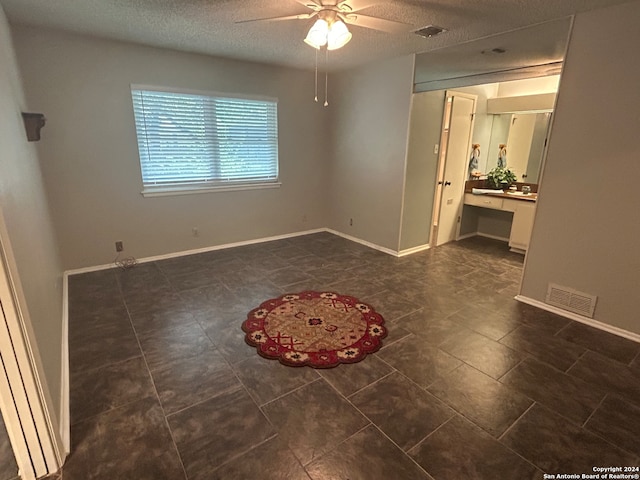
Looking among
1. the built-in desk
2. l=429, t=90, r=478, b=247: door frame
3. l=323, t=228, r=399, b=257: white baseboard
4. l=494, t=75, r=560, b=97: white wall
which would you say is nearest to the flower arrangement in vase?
the built-in desk

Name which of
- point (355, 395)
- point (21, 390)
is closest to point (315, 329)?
point (355, 395)

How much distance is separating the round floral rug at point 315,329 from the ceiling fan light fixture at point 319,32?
84.0 inches

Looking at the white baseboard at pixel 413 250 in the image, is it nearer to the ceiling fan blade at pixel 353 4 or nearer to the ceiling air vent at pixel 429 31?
the ceiling air vent at pixel 429 31

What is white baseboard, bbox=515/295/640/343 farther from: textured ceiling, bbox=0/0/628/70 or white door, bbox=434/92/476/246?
textured ceiling, bbox=0/0/628/70

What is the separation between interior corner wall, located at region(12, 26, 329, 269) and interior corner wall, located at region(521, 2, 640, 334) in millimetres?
3325

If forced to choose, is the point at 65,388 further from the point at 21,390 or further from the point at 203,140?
the point at 203,140

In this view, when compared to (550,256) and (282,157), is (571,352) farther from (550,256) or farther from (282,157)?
(282,157)

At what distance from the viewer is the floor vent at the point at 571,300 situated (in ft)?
9.24

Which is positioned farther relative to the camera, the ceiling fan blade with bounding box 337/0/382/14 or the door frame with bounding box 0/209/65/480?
the ceiling fan blade with bounding box 337/0/382/14

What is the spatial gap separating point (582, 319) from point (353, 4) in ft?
10.4

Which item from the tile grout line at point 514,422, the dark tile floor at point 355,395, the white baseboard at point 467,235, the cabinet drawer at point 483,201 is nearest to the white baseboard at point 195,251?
the dark tile floor at point 355,395

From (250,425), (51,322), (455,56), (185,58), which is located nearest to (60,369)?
(51,322)

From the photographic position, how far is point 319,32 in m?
2.26

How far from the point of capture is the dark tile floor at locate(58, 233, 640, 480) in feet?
5.22
